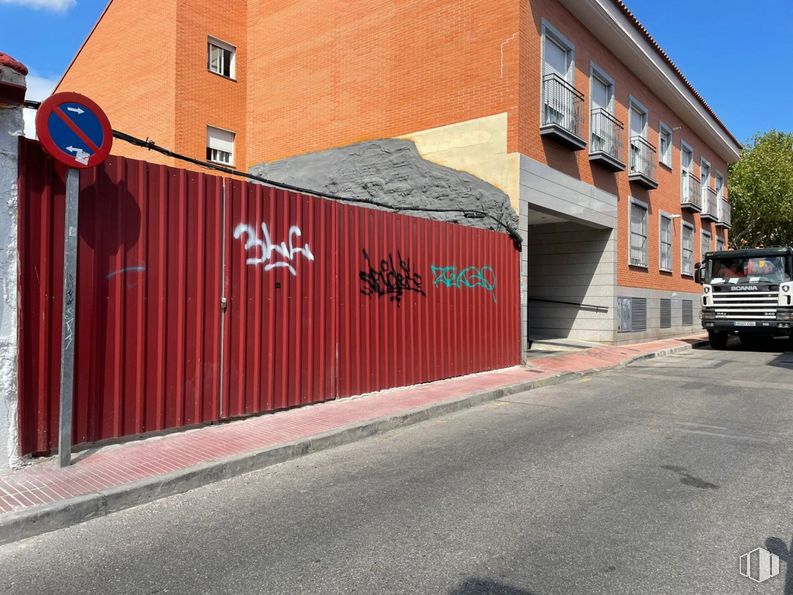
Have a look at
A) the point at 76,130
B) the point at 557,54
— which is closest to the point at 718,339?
the point at 557,54

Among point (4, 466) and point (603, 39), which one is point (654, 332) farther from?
point (4, 466)

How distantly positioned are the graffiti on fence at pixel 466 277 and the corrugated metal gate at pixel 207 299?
20cm

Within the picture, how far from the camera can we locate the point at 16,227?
15.4 feet

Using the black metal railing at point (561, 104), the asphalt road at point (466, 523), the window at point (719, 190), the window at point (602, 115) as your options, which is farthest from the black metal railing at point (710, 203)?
the asphalt road at point (466, 523)

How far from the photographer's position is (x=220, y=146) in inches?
685

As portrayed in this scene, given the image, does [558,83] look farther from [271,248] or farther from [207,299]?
[207,299]

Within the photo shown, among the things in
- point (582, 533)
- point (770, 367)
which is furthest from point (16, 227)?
point (770, 367)

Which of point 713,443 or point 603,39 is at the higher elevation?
point 603,39

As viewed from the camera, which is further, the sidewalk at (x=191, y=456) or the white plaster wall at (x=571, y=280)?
the white plaster wall at (x=571, y=280)

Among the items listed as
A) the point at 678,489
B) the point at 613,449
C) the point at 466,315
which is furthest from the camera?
the point at 466,315

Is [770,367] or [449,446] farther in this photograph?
[770,367]

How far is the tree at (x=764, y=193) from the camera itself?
98.2 ft

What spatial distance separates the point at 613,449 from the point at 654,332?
14554 millimetres

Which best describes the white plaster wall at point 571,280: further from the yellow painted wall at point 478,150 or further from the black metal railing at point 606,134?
the yellow painted wall at point 478,150
